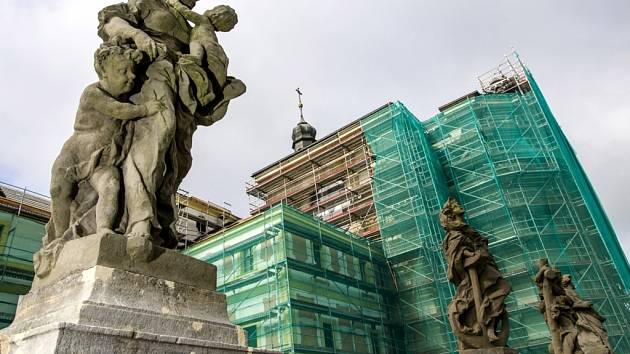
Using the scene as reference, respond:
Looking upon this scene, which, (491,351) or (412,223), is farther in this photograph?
(412,223)

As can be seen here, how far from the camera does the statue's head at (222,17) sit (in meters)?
3.83

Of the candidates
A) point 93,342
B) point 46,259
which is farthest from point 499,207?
point 93,342

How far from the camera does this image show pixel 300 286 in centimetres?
1677

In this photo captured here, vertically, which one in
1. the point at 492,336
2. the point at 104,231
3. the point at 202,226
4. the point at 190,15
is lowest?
the point at 492,336

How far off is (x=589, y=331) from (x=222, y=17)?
8021mm

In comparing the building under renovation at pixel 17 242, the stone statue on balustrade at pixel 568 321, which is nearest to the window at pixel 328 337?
the building under renovation at pixel 17 242

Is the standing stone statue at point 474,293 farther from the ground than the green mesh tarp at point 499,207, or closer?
closer

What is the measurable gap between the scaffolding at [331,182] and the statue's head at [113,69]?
21095 mm

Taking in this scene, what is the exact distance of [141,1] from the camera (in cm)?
352

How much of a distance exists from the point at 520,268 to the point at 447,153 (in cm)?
674

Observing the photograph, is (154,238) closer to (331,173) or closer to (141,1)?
(141,1)

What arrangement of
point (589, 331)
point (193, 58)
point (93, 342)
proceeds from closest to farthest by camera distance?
1. point (93, 342)
2. point (193, 58)
3. point (589, 331)

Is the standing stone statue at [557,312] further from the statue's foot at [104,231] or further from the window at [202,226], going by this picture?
the window at [202,226]

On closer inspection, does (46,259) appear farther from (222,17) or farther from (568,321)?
(568,321)
